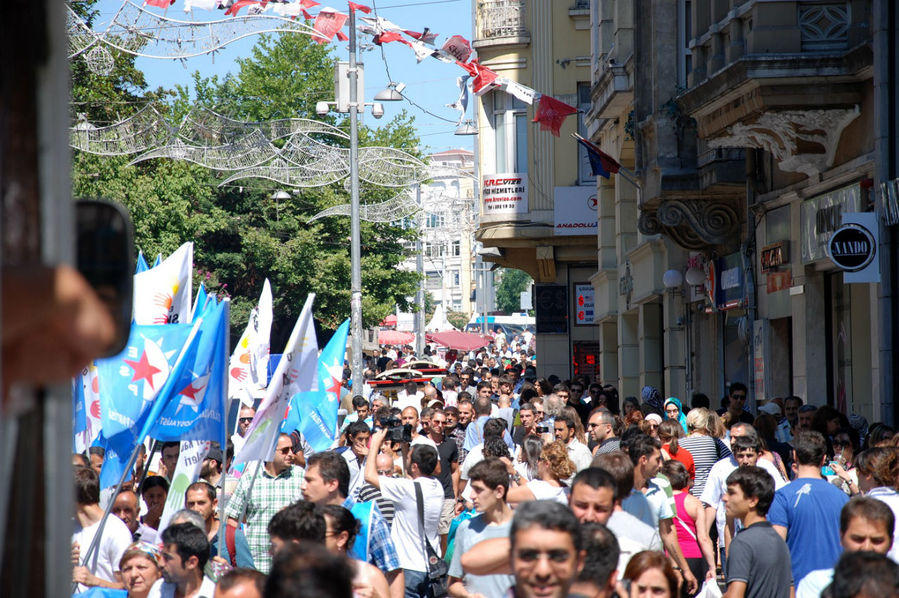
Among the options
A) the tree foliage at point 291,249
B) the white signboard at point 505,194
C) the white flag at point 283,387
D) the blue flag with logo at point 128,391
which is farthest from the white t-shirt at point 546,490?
the tree foliage at point 291,249

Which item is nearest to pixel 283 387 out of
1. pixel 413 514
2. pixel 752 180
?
pixel 413 514

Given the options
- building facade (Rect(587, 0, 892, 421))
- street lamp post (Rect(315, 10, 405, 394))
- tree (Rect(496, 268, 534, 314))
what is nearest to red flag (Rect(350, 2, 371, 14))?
street lamp post (Rect(315, 10, 405, 394))

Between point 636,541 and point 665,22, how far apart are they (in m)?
15.7

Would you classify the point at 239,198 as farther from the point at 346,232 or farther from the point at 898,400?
the point at 898,400

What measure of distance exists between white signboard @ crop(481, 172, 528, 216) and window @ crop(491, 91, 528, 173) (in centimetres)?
37

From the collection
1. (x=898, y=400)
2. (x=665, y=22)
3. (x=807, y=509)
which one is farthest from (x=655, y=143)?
(x=807, y=509)

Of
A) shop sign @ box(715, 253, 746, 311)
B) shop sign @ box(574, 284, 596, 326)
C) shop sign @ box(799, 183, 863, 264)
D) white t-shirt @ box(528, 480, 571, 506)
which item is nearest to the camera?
white t-shirt @ box(528, 480, 571, 506)

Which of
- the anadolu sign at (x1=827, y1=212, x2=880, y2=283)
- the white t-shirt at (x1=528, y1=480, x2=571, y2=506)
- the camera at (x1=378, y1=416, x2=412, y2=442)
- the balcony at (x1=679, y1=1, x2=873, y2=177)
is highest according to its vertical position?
the balcony at (x1=679, y1=1, x2=873, y2=177)

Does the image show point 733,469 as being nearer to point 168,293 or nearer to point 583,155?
point 168,293

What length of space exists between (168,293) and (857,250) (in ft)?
22.1

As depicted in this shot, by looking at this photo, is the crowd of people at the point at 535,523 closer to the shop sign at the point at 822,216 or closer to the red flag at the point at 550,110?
the shop sign at the point at 822,216

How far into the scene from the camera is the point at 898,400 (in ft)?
43.1

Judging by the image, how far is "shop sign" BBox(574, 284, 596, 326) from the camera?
38.1 metres

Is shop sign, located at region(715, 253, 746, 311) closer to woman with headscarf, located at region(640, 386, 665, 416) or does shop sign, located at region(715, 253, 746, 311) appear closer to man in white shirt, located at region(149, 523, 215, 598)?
woman with headscarf, located at region(640, 386, 665, 416)
